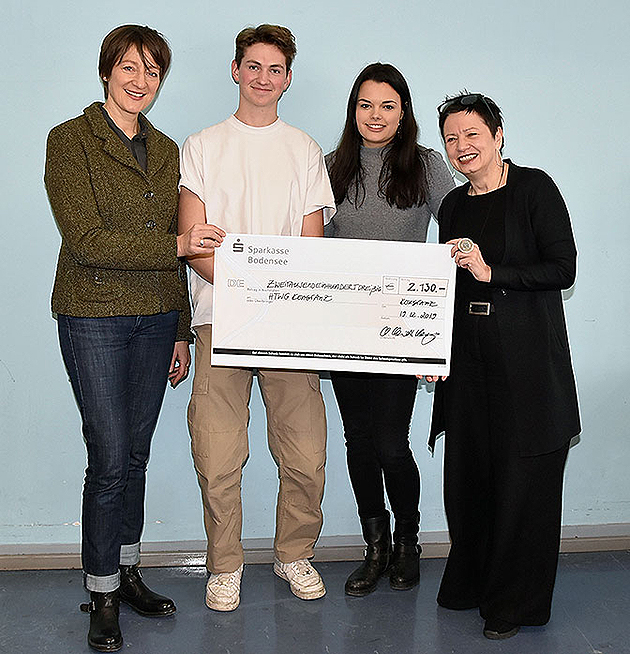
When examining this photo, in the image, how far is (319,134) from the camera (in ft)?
9.61

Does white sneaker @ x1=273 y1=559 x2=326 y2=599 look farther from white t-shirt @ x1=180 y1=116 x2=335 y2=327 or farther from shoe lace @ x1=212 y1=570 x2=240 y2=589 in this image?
white t-shirt @ x1=180 y1=116 x2=335 y2=327

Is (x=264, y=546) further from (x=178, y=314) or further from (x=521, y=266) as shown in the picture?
(x=521, y=266)

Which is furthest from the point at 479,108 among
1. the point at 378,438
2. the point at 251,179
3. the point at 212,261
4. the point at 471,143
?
the point at 378,438

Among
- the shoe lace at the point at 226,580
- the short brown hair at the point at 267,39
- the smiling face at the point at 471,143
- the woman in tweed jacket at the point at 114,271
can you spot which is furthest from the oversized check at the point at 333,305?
the shoe lace at the point at 226,580

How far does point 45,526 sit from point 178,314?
1089 millimetres

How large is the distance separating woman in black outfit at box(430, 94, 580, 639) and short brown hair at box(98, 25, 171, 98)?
843 millimetres

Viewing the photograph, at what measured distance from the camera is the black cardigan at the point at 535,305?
2.26 m

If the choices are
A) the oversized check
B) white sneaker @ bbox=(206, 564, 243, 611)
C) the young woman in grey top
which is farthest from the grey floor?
the oversized check

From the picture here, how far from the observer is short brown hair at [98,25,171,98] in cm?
222

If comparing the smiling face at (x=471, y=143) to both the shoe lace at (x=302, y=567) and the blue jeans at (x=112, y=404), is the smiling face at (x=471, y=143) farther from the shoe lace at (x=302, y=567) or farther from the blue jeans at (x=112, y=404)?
the shoe lace at (x=302, y=567)

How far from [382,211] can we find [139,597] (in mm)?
1469

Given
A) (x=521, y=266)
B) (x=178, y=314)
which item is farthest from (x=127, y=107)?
(x=521, y=266)

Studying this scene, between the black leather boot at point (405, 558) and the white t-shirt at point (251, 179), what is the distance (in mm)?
1004

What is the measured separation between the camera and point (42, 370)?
290 centimetres
